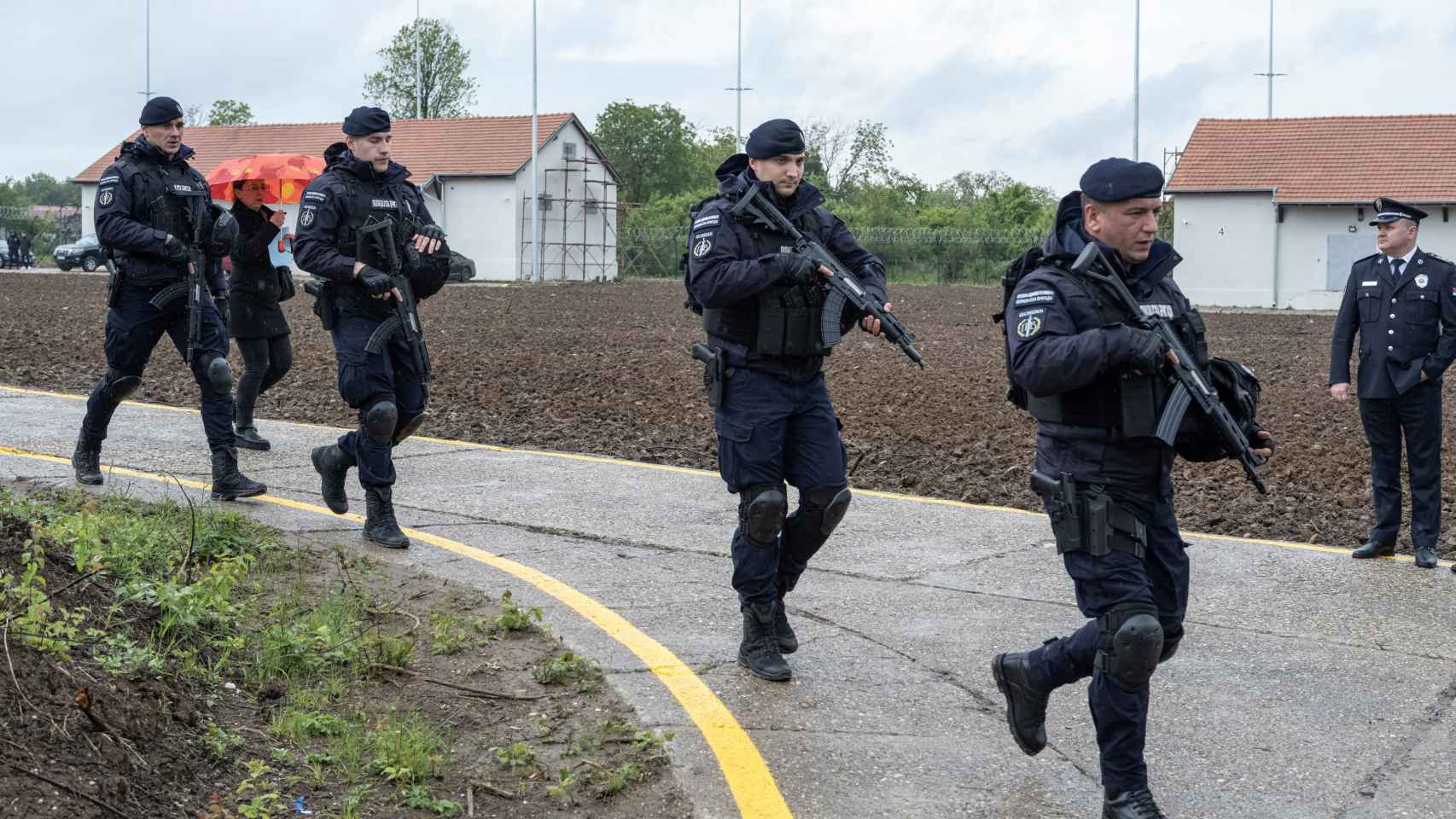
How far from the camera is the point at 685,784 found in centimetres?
452

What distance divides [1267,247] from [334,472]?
4213 centimetres

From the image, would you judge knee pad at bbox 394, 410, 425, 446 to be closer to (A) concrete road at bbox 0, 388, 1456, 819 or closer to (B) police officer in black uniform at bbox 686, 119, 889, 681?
(A) concrete road at bbox 0, 388, 1456, 819

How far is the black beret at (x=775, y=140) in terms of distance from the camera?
18.6 feet

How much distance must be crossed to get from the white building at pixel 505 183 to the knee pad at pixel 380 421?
4854cm

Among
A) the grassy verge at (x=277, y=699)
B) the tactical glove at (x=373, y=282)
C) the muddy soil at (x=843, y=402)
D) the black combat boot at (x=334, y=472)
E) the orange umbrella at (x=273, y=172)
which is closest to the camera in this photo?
the grassy verge at (x=277, y=699)

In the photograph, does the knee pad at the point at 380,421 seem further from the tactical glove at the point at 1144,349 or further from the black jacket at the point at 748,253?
the tactical glove at the point at 1144,349

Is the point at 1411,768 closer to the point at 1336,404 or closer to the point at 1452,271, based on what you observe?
the point at 1452,271

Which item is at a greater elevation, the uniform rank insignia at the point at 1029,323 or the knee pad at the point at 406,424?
the uniform rank insignia at the point at 1029,323

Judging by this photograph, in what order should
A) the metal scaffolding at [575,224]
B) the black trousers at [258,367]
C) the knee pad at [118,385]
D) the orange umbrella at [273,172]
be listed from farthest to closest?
1. the metal scaffolding at [575,224]
2. the orange umbrella at [273,172]
3. the black trousers at [258,367]
4. the knee pad at [118,385]

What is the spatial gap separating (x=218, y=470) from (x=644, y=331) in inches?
669

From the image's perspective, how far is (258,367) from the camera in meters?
11.1

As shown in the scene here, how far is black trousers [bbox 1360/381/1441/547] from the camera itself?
7.85 m

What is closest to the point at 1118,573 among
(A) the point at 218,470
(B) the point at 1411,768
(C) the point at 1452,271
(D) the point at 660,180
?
(B) the point at 1411,768

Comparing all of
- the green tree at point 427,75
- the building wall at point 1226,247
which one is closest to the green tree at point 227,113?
the green tree at point 427,75
